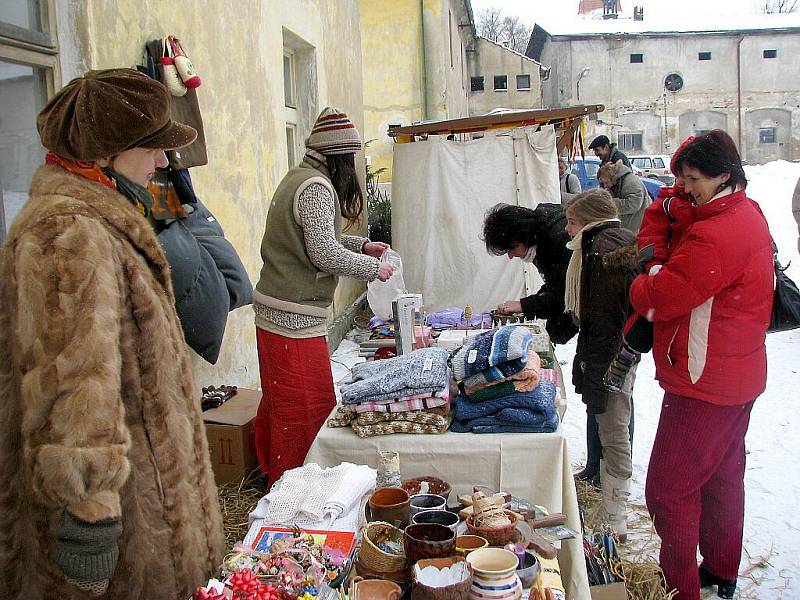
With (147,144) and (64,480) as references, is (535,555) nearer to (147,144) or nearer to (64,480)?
(64,480)

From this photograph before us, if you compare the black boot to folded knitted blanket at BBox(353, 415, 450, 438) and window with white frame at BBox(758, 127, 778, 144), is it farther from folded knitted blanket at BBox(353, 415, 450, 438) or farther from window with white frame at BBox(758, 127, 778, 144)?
window with white frame at BBox(758, 127, 778, 144)

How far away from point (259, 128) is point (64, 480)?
4.14 meters

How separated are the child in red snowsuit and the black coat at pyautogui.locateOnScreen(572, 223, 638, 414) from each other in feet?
0.85

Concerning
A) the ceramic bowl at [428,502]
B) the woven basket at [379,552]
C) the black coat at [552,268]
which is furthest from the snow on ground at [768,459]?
the woven basket at [379,552]

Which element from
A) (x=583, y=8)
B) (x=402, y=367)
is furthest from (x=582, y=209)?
(x=583, y=8)

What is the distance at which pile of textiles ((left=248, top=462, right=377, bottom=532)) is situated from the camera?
2230 mm

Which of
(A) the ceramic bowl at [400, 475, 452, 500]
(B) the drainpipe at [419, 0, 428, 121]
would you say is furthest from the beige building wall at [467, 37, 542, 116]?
(A) the ceramic bowl at [400, 475, 452, 500]

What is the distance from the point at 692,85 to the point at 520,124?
2967 cm

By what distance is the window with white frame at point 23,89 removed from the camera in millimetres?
2906

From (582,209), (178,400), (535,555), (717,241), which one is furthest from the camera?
(582,209)

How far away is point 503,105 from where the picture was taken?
30438 mm

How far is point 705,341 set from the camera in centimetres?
282

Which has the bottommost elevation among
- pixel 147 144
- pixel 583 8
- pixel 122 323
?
pixel 122 323

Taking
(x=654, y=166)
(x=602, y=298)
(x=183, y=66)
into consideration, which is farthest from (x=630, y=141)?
(x=183, y=66)
